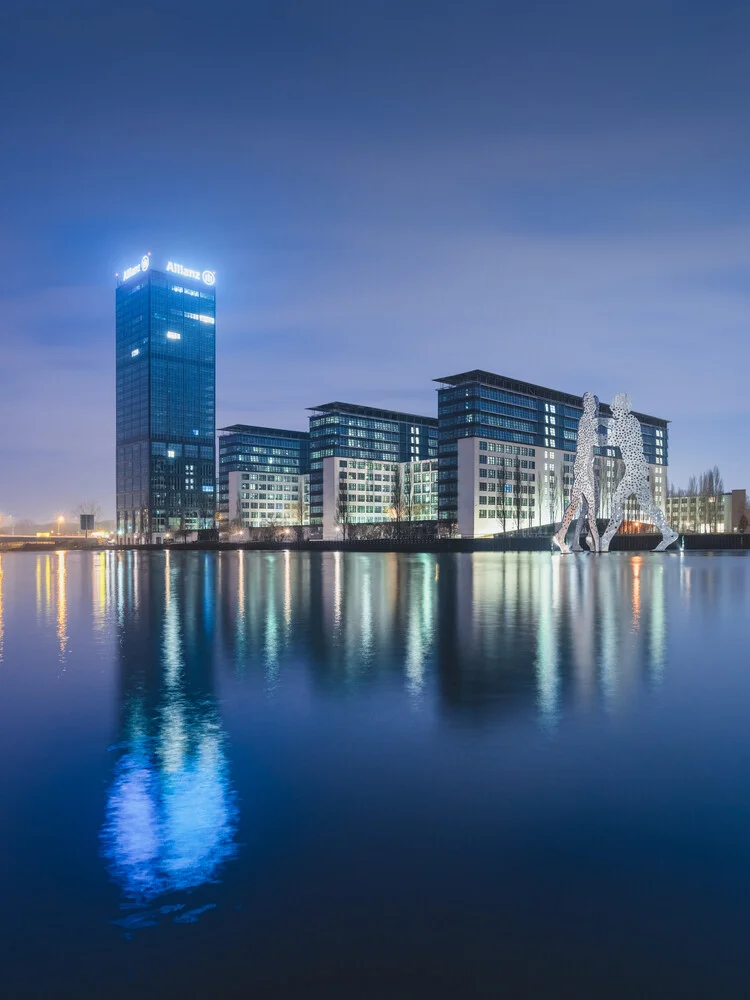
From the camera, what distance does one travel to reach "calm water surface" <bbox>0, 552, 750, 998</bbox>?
14.3 feet

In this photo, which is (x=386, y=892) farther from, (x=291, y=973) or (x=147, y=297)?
(x=147, y=297)

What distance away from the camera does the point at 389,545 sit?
98.2 metres

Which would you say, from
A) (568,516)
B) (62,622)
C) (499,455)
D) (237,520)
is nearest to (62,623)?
(62,622)

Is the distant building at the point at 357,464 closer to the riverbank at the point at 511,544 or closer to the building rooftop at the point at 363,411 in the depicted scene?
the building rooftop at the point at 363,411

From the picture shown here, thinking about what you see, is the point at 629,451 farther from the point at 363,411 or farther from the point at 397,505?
the point at 363,411

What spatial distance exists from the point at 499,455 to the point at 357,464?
43.2 metres

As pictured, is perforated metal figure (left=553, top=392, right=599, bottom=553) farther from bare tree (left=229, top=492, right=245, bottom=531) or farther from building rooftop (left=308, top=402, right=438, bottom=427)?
bare tree (left=229, top=492, right=245, bottom=531)

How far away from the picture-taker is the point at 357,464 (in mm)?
173875

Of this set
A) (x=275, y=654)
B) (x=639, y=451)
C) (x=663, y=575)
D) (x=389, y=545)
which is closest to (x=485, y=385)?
(x=389, y=545)

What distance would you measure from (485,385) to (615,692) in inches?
5232

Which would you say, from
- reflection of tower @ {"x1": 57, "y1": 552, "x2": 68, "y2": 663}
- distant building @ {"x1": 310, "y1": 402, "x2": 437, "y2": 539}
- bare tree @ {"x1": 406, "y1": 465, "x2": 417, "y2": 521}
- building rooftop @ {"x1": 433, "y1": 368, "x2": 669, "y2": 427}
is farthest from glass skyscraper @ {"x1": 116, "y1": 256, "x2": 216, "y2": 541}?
reflection of tower @ {"x1": 57, "y1": 552, "x2": 68, "y2": 663}

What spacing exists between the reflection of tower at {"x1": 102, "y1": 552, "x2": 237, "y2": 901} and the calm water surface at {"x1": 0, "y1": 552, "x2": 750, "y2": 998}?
4cm

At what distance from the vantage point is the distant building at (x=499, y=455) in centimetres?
13762

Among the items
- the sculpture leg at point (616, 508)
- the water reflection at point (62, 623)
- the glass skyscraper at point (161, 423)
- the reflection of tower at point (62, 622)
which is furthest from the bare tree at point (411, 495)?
the water reflection at point (62, 623)
